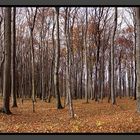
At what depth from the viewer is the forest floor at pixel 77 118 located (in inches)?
516

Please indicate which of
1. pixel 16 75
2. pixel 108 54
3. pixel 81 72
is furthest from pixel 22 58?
pixel 108 54

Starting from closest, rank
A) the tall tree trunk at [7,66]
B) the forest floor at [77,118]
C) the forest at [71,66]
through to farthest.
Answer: the forest floor at [77,118]
the forest at [71,66]
the tall tree trunk at [7,66]

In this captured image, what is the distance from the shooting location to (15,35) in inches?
603

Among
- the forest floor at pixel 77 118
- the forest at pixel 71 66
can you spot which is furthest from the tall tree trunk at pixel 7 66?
the forest floor at pixel 77 118

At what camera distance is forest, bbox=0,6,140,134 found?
14102mm

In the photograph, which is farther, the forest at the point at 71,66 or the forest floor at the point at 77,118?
the forest at the point at 71,66

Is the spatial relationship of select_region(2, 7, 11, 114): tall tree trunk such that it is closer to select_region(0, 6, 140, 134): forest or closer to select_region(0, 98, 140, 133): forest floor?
select_region(0, 6, 140, 134): forest

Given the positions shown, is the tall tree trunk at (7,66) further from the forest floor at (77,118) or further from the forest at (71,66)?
the forest floor at (77,118)

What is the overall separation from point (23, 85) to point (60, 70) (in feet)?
4.75

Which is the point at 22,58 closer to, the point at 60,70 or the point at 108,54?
the point at 60,70

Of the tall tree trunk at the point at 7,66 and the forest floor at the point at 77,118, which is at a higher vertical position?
the tall tree trunk at the point at 7,66

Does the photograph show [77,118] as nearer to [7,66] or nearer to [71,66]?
[71,66]

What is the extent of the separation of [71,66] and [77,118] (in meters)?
1.87

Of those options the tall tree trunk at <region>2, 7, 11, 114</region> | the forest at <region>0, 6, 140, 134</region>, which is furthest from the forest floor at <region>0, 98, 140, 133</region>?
the tall tree trunk at <region>2, 7, 11, 114</region>
